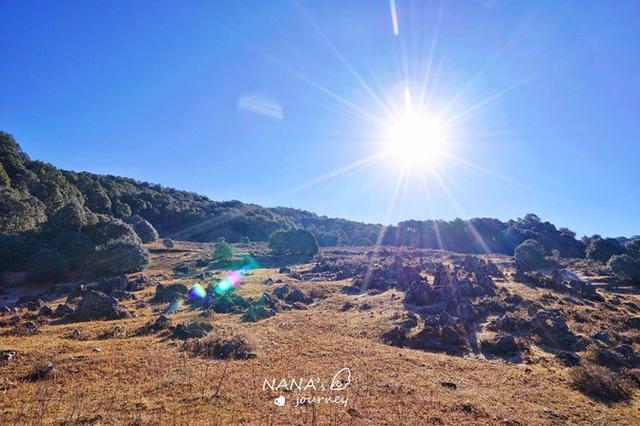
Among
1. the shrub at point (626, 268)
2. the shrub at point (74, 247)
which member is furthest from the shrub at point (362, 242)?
the shrub at point (74, 247)

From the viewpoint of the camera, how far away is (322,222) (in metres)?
173

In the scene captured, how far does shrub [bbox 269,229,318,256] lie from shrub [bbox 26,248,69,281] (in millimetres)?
43737

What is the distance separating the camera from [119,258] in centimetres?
4575

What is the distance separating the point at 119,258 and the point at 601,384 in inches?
1943

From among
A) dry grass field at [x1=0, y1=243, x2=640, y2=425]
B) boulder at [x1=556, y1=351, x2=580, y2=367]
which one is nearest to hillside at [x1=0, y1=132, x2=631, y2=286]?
dry grass field at [x1=0, y1=243, x2=640, y2=425]

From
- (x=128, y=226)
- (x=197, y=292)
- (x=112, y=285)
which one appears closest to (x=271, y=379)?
(x=197, y=292)

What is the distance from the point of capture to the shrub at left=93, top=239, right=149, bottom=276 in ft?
147

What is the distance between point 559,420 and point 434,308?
1828cm

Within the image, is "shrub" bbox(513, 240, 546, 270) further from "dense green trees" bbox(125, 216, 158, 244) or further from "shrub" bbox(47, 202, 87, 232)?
"shrub" bbox(47, 202, 87, 232)

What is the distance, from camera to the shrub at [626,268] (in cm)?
5022

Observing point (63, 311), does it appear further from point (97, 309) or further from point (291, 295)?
point (291, 295)

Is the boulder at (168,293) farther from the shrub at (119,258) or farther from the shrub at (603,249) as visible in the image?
the shrub at (603,249)

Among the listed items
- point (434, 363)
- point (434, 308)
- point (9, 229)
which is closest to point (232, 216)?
point (9, 229)

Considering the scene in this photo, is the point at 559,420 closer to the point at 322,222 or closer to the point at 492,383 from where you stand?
the point at 492,383
